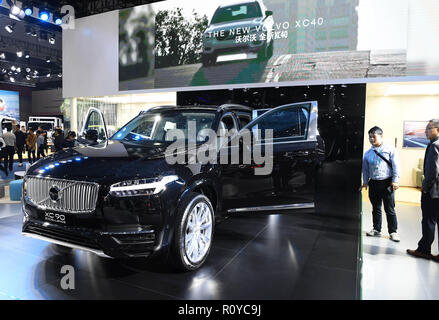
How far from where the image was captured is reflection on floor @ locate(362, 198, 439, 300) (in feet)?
8.30

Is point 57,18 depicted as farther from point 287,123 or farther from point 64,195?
point 64,195

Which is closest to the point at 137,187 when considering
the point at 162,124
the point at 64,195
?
the point at 64,195

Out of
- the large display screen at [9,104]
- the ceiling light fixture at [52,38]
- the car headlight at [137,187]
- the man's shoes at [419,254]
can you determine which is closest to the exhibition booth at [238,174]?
the car headlight at [137,187]

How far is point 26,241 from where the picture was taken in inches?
131

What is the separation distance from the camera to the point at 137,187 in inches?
88.0

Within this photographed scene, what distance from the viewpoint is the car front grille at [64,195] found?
7.45 feet

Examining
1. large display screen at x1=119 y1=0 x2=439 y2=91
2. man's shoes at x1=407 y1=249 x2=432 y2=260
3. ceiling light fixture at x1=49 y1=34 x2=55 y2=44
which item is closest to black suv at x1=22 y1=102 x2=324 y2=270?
man's shoes at x1=407 y1=249 x2=432 y2=260

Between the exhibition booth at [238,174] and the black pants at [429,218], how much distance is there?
31 cm

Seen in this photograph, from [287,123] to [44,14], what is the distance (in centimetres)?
859
